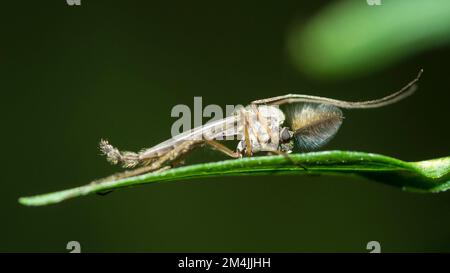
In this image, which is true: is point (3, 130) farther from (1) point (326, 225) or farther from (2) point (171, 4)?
(1) point (326, 225)

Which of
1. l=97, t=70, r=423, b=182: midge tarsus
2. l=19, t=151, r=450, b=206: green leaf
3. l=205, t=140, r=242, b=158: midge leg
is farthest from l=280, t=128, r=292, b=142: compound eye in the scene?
l=19, t=151, r=450, b=206: green leaf

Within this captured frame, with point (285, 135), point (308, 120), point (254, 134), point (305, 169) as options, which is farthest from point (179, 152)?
point (305, 169)

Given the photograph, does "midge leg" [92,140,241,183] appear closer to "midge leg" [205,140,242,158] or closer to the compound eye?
"midge leg" [205,140,242,158]

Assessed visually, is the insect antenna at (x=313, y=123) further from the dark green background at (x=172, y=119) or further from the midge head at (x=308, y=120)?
the dark green background at (x=172, y=119)

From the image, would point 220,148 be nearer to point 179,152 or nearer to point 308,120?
point 179,152

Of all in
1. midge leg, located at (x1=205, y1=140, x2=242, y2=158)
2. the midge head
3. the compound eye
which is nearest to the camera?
the midge head

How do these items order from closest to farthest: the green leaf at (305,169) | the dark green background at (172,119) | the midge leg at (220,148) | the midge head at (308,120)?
the green leaf at (305,169) → the midge head at (308,120) → the midge leg at (220,148) → the dark green background at (172,119)

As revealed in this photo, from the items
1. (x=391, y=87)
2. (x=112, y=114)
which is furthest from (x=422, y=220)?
(x=112, y=114)

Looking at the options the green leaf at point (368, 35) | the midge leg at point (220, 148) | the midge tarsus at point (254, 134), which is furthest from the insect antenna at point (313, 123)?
the green leaf at point (368, 35)
